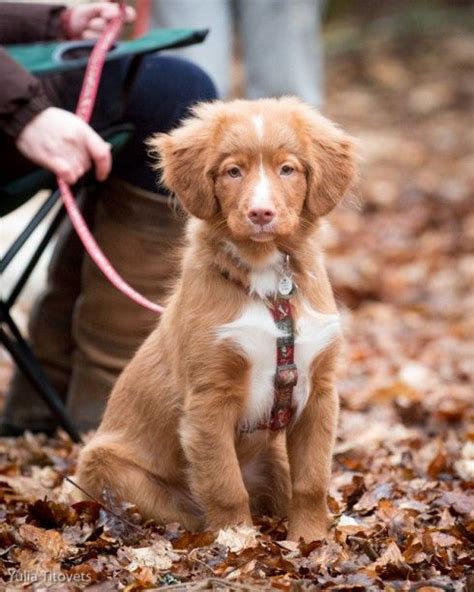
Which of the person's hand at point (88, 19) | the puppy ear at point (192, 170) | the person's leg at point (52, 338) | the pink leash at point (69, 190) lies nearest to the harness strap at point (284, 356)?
the puppy ear at point (192, 170)

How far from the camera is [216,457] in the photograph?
3.15 meters

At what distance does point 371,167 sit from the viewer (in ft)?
36.9

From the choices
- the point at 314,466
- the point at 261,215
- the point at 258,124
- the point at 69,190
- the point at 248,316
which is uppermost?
the point at 258,124

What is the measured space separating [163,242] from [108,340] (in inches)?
19.2

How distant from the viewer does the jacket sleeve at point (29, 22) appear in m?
4.61

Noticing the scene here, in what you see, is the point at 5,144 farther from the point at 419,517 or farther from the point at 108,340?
the point at 419,517

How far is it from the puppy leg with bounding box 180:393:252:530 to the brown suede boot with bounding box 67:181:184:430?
137 cm

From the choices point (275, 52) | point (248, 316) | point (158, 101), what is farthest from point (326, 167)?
point (275, 52)

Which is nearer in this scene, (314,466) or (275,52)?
(314,466)

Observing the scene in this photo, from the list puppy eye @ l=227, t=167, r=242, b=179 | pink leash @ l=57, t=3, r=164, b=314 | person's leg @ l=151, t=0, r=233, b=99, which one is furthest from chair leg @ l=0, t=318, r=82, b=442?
person's leg @ l=151, t=0, r=233, b=99

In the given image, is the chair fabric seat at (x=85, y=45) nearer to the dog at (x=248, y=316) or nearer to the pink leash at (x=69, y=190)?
the pink leash at (x=69, y=190)

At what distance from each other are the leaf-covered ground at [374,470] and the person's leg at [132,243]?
1.17 ft

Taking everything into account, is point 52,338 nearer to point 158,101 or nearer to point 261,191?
point 158,101

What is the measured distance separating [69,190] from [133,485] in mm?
1167
